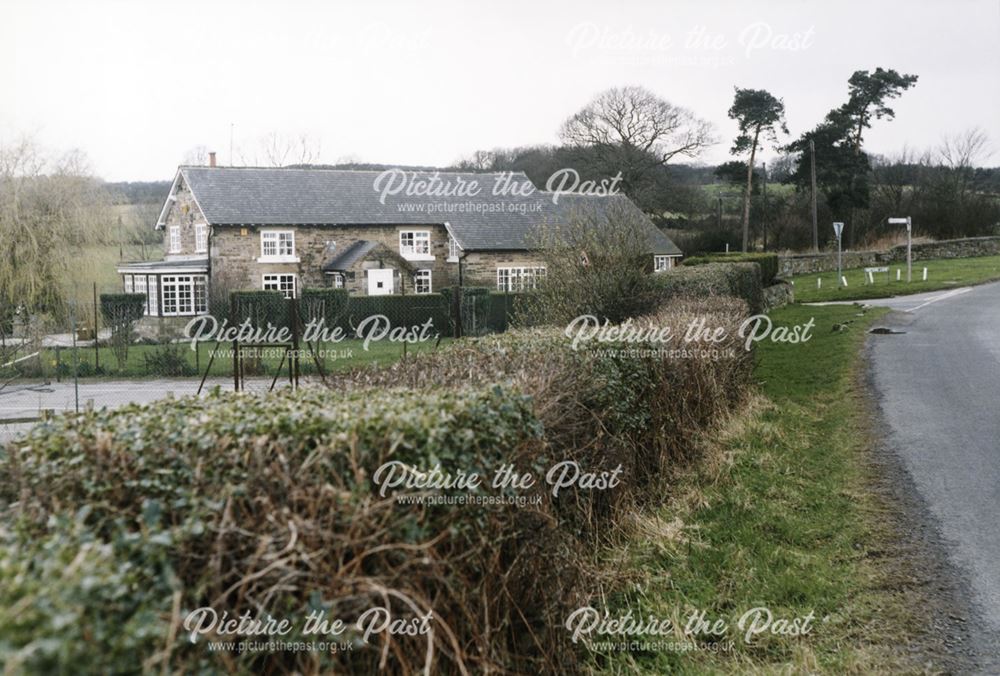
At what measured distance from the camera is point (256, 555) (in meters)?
3.23

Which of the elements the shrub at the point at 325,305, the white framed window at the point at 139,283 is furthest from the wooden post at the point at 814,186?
the white framed window at the point at 139,283

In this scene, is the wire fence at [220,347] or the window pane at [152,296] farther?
the window pane at [152,296]

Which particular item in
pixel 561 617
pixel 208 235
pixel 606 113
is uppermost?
pixel 606 113

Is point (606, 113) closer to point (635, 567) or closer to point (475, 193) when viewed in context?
point (475, 193)

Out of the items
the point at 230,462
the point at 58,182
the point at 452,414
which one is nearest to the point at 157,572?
the point at 230,462

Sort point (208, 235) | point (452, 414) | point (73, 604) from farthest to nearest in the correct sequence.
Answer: point (208, 235), point (452, 414), point (73, 604)

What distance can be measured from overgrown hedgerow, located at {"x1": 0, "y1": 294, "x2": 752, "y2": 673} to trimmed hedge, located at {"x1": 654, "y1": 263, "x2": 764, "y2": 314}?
34.4ft

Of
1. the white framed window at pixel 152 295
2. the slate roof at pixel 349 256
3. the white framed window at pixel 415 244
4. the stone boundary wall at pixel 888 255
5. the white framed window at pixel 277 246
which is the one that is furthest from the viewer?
the stone boundary wall at pixel 888 255

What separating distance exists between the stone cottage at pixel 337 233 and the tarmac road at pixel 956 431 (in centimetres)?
1873

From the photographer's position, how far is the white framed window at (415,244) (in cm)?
4284

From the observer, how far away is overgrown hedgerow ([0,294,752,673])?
2760 millimetres

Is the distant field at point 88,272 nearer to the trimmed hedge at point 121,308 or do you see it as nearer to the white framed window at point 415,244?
the trimmed hedge at point 121,308

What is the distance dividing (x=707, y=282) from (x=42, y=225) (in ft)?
75.8

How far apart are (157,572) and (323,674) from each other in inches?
30.0
